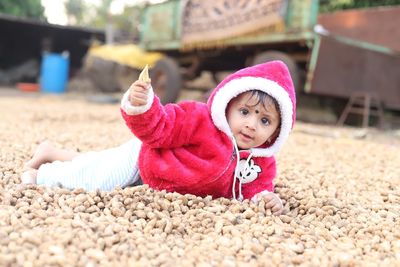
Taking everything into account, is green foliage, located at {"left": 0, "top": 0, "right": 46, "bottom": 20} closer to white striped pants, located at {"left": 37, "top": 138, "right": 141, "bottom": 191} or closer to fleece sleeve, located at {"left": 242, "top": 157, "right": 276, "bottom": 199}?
white striped pants, located at {"left": 37, "top": 138, "right": 141, "bottom": 191}

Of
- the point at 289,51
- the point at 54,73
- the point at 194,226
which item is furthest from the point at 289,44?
the point at 54,73

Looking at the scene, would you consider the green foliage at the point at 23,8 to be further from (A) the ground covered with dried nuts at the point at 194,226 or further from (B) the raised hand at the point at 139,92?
(B) the raised hand at the point at 139,92

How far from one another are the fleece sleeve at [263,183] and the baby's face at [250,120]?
7.5 inches

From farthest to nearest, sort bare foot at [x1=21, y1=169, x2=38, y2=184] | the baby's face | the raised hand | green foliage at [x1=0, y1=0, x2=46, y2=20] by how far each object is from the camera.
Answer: green foliage at [x1=0, y1=0, x2=46, y2=20] < bare foot at [x1=21, y1=169, x2=38, y2=184] < the baby's face < the raised hand

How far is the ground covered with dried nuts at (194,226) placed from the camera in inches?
58.6

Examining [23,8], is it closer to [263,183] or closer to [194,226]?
[263,183]

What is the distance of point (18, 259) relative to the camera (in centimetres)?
136

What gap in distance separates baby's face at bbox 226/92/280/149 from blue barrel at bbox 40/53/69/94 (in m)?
9.98

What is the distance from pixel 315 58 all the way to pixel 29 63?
10.3 meters

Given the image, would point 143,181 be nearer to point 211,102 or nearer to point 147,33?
point 211,102

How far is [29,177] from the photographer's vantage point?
2.24m

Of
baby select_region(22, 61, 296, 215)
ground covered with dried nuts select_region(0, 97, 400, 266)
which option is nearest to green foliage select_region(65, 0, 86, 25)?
ground covered with dried nuts select_region(0, 97, 400, 266)

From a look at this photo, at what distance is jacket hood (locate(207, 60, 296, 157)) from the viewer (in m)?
2.11

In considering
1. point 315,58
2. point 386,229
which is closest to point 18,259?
point 386,229
